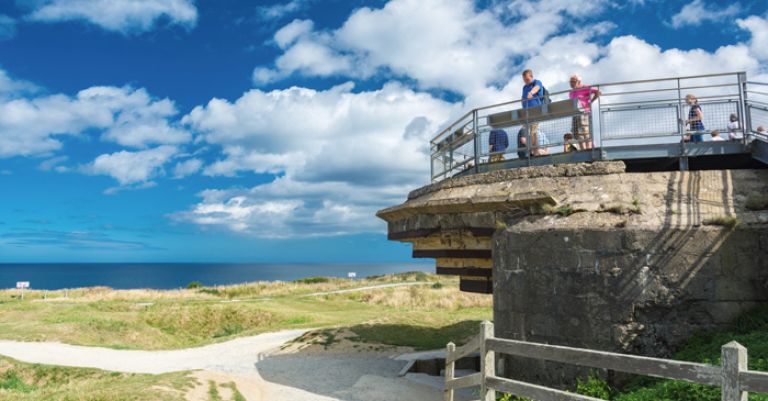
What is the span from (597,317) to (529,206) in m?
2.00

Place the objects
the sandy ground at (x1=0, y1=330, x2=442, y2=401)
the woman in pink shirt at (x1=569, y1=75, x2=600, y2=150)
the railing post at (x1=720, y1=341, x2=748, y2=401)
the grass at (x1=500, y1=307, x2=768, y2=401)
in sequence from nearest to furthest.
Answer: the railing post at (x1=720, y1=341, x2=748, y2=401), the grass at (x1=500, y1=307, x2=768, y2=401), the woman in pink shirt at (x1=569, y1=75, x2=600, y2=150), the sandy ground at (x1=0, y1=330, x2=442, y2=401)

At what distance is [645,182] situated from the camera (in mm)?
8445

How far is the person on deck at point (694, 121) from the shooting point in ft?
28.5

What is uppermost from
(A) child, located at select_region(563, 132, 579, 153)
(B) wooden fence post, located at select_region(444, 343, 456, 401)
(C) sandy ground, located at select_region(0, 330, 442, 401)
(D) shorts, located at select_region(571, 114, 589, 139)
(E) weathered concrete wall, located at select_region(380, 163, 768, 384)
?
(D) shorts, located at select_region(571, 114, 589, 139)

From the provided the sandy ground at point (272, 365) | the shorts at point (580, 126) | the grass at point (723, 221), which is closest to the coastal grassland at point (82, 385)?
the sandy ground at point (272, 365)

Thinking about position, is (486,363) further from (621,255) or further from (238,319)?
(238,319)

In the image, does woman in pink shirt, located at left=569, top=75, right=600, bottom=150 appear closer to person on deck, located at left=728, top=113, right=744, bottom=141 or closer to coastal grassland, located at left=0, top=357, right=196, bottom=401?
person on deck, located at left=728, top=113, right=744, bottom=141

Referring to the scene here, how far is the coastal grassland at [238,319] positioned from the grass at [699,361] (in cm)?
1021

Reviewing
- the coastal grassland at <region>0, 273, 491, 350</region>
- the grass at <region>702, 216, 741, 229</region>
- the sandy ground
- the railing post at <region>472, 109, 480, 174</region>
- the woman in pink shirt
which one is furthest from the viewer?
the coastal grassland at <region>0, 273, 491, 350</region>

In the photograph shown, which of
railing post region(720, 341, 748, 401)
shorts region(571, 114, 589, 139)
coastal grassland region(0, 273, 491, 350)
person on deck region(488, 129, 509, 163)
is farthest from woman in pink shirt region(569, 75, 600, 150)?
coastal grassland region(0, 273, 491, 350)

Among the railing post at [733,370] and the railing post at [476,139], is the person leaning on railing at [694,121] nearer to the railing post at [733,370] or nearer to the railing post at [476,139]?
the railing post at [476,139]

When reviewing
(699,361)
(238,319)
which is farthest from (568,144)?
(238,319)

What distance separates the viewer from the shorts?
364 inches

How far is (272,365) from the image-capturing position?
14.7 metres
